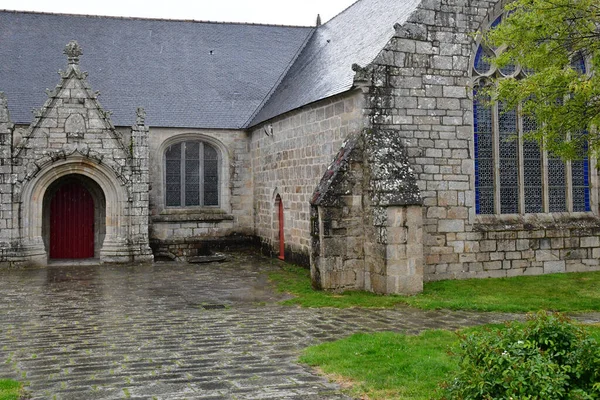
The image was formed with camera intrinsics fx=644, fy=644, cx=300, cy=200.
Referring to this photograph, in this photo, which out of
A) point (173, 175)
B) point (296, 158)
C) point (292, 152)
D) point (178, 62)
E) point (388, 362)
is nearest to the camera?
point (388, 362)

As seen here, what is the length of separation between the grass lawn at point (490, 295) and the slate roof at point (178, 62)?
6372mm

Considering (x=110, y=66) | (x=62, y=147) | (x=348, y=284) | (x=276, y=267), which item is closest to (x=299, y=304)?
(x=348, y=284)

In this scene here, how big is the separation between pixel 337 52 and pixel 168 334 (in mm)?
10055

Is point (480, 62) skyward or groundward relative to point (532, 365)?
skyward

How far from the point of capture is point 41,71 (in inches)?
757

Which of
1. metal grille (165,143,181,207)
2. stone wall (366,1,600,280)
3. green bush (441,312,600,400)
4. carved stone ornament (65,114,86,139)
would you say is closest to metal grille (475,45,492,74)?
stone wall (366,1,600,280)

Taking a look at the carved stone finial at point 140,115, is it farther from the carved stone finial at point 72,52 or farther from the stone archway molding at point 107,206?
the carved stone finial at point 72,52

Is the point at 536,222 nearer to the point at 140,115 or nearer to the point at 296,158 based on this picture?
the point at 296,158

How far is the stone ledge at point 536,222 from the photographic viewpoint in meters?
13.1

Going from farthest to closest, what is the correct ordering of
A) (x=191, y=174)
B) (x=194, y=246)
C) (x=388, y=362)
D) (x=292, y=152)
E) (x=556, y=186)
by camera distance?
1. (x=191, y=174)
2. (x=194, y=246)
3. (x=292, y=152)
4. (x=556, y=186)
5. (x=388, y=362)

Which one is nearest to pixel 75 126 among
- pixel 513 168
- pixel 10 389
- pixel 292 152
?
pixel 292 152

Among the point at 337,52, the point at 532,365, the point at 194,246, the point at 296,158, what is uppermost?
the point at 337,52

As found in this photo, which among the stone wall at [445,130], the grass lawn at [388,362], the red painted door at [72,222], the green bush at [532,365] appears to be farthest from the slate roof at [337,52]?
the green bush at [532,365]

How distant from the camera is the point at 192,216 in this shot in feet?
64.0
